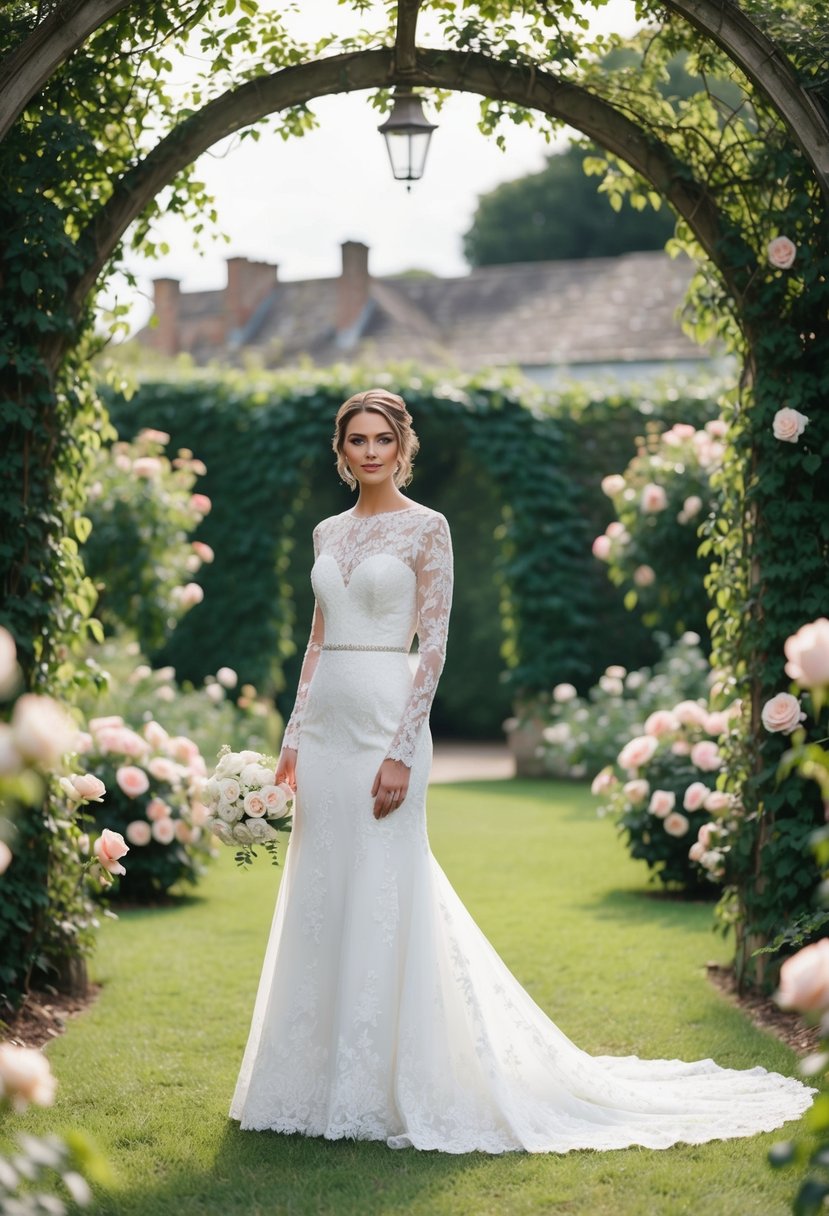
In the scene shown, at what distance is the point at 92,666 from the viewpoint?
567 cm

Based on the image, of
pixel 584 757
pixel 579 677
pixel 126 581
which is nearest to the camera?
pixel 126 581

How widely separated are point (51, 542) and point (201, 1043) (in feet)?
6.33

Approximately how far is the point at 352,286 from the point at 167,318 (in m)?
4.76

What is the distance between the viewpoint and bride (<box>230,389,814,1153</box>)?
405 cm

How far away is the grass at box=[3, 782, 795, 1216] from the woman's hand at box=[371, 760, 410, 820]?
0.95 meters

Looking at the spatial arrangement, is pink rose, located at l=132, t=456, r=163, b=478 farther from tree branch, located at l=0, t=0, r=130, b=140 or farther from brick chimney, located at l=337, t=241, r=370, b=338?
brick chimney, located at l=337, t=241, r=370, b=338

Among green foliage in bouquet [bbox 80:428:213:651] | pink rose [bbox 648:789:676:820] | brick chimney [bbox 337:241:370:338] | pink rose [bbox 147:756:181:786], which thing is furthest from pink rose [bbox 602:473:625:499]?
brick chimney [bbox 337:241:370:338]

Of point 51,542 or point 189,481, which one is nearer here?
point 51,542

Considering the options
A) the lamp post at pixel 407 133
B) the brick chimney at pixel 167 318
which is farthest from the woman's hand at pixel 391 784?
the brick chimney at pixel 167 318

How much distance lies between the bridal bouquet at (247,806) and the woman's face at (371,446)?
95 centimetres

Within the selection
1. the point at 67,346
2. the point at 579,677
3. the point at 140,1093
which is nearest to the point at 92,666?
the point at 67,346

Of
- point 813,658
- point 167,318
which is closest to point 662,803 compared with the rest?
point 813,658

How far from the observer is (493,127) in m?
5.69

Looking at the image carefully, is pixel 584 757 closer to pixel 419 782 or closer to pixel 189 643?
pixel 189 643
